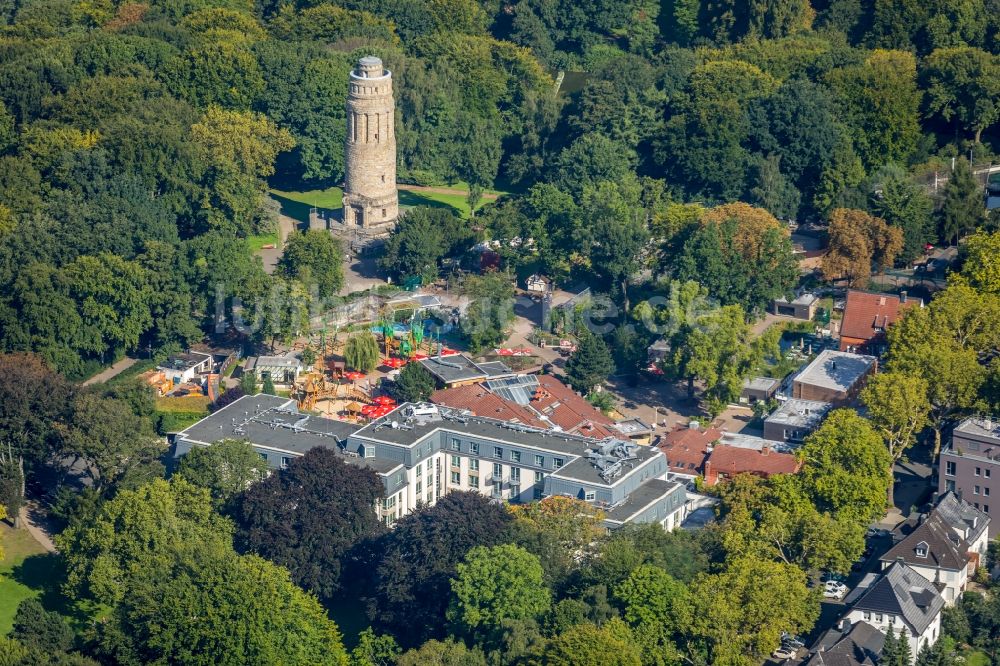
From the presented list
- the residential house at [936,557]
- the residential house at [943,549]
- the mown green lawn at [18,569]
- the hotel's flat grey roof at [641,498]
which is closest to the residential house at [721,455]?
the hotel's flat grey roof at [641,498]

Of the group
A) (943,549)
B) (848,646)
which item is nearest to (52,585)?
(848,646)

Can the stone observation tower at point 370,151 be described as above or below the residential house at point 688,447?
above

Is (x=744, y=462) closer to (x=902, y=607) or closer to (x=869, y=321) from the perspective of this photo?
(x=902, y=607)

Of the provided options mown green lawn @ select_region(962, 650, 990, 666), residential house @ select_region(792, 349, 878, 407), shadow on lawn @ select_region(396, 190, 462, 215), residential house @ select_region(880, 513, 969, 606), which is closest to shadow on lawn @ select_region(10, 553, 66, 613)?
residential house @ select_region(880, 513, 969, 606)

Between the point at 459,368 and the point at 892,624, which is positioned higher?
the point at 892,624

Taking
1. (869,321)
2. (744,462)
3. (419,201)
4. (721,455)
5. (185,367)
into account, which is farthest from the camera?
(419,201)

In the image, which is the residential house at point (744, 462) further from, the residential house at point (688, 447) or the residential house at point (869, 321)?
the residential house at point (869, 321)
